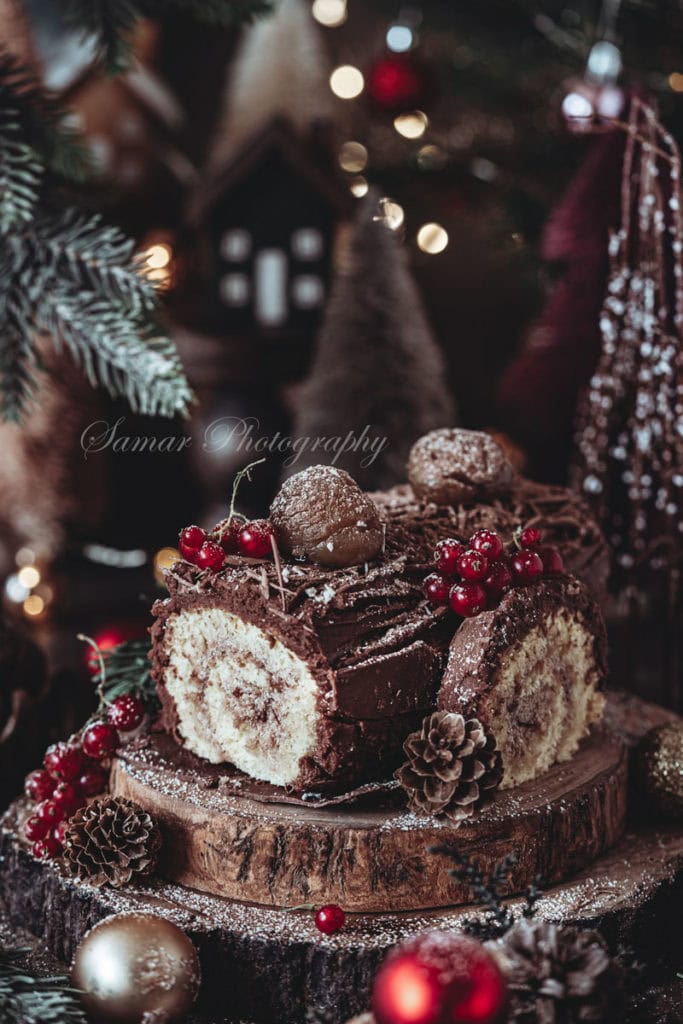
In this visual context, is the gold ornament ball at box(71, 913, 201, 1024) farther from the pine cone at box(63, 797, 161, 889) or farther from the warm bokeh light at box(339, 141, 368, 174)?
the warm bokeh light at box(339, 141, 368, 174)

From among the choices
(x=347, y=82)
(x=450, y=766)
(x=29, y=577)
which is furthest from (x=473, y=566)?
(x=347, y=82)

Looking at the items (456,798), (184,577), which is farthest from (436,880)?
(184,577)

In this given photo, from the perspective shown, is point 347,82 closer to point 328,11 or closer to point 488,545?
point 328,11

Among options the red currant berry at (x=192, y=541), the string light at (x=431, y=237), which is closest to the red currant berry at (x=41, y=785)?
the red currant berry at (x=192, y=541)

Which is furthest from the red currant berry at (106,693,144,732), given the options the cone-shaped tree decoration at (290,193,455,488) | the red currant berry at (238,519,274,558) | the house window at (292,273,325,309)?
the house window at (292,273,325,309)

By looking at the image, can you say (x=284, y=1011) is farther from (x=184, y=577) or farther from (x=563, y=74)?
(x=563, y=74)

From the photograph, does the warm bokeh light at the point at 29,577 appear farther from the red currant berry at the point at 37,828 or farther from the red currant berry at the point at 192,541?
the red currant berry at the point at 192,541
